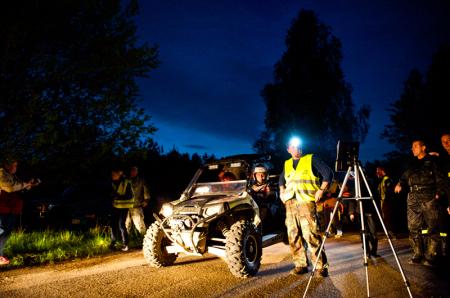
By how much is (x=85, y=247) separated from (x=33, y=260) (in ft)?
3.70

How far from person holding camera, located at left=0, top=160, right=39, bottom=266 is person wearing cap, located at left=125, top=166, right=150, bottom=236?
7.76 ft

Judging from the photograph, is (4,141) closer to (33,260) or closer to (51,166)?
(51,166)

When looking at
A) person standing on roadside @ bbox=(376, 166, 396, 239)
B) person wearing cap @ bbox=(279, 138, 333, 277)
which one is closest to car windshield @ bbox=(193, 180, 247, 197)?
person wearing cap @ bbox=(279, 138, 333, 277)

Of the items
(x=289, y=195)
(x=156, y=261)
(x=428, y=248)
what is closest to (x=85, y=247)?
(x=156, y=261)

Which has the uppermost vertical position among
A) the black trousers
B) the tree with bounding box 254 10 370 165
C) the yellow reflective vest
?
the tree with bounding box 254 10 370 165

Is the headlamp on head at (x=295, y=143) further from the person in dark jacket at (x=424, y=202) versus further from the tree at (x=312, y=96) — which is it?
the tree at (x=312, y=96)

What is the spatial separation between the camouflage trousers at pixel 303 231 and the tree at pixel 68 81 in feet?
11.5

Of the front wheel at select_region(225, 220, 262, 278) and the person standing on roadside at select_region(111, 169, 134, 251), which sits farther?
the person standing on roadside at select_region(111, 169, 134, 251)

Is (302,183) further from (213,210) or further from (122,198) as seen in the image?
(122,198)

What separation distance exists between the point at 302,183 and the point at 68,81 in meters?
4.95

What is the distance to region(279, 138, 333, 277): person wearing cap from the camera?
5.35 meters

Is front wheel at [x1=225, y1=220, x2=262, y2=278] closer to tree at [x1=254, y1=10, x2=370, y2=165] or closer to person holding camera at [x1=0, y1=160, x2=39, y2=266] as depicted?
person holding camera at [x1=0, y1=160, x2=39, y2=266]

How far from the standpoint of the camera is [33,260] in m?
6.85

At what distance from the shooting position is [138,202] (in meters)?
8.36
